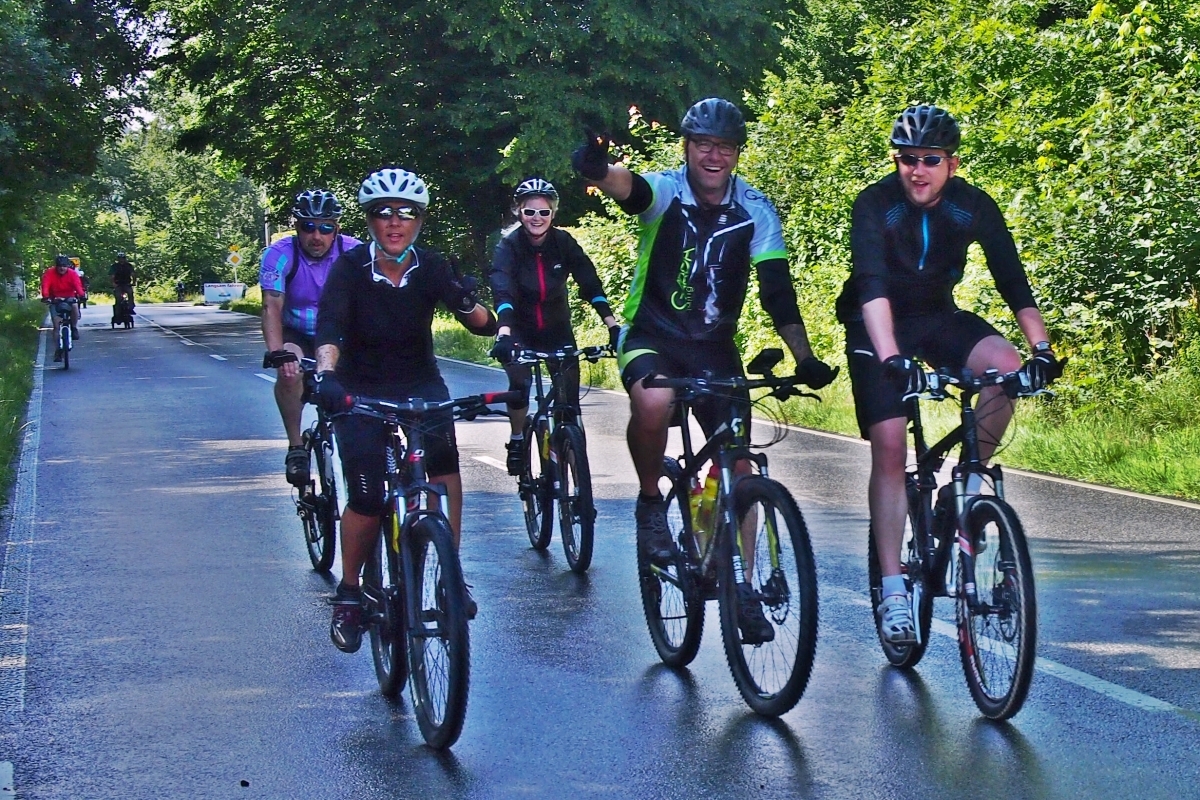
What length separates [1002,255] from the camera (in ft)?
20.0

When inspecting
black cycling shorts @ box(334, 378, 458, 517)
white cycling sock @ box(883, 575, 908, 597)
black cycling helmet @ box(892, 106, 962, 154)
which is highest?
black cycling helmet @ box(892, 106, 962, 154)

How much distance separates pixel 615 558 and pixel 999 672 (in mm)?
3870

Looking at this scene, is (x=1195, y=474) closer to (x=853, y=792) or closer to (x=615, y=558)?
(x=615, y=558)

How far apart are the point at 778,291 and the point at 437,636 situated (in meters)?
1.81

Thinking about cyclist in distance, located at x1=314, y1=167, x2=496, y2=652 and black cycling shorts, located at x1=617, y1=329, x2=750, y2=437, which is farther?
black cycling shorts, located at x1=617, y1=329, x2=750, y2=437

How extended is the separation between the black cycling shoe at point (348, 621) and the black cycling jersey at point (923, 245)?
208cm

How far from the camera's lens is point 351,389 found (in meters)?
6.32

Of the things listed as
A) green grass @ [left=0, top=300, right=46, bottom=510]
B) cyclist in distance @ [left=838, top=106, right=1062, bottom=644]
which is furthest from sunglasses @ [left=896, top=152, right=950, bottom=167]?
green grass @ [left=0, top=300, right=46, bottom=510]

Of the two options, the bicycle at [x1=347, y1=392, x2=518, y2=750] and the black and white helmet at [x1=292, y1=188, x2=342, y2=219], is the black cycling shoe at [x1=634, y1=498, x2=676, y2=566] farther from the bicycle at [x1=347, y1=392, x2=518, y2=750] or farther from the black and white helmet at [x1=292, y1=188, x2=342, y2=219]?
the black and white helmet at [x1=292, y1=188, x2=342, y2=219]

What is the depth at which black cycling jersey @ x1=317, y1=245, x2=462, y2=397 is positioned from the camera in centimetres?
620

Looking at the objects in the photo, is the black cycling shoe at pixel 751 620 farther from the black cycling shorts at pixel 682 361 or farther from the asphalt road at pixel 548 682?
the black cycling shorts at pixel 682 361

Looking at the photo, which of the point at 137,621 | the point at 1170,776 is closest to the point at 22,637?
the point at 137,621

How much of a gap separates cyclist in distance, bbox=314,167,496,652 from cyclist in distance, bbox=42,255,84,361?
74.2 ft

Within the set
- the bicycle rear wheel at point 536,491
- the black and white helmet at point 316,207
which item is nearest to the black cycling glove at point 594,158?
the black and white helmet at point 316,207
